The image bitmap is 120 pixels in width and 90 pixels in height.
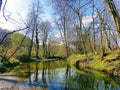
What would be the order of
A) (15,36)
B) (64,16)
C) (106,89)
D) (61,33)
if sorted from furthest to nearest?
(15,36)
(61,33)
(64,16)
(106,89)

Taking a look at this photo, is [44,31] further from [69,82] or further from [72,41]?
[69,82]

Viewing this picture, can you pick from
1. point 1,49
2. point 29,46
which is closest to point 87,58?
point 1,49

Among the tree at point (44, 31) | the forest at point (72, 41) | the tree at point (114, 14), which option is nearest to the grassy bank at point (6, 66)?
the forest at point (72, 41)

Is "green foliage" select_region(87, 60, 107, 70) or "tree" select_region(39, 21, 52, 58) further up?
"tree" select_region(39, 21, 52, 58)

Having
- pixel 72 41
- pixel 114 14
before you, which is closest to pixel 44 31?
pixel 72 41

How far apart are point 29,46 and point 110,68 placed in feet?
130

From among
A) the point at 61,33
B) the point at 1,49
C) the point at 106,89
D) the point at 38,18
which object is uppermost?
the point at 38,18

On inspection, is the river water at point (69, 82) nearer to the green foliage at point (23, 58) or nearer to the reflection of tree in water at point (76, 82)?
the reflection of tree in water at point (76, 82)

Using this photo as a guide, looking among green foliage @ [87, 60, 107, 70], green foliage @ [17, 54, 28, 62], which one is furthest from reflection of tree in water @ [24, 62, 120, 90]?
green foliage @ [17, 54, 28, 62]

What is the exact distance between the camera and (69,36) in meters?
Answer: 59.5

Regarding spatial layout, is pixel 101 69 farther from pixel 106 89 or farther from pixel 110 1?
pixel 110 1

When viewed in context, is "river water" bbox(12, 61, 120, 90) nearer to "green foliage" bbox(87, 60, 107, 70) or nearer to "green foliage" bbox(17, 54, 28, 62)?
"green foliage" bbox(87, 60, 107, 70)

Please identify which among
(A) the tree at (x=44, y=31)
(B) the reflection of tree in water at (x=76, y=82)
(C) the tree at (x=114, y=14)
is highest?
(A) the tree at (x=44, y=31)

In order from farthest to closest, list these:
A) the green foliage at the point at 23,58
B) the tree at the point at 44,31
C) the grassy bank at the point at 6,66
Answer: the tree at the point at 44,31
the green foliage at the point at 23,58
the grassy bank at the point at 6,66
